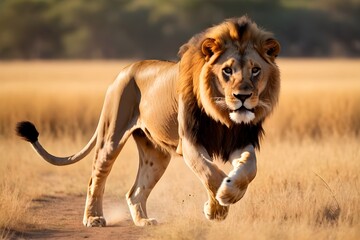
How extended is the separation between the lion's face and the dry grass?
2.29 ft

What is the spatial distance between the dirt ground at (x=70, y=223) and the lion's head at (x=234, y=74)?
42.8 inches

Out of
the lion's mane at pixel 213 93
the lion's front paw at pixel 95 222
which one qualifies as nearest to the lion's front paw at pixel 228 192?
the lion's mane at pixel 213 93

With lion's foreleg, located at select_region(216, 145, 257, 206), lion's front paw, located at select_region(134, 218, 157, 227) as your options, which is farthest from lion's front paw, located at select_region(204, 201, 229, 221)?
lion's front paw, located at select_region(134, 218, 157, 227)

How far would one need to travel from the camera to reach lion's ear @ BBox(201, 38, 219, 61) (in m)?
6.25

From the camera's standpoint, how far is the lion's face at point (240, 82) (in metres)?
5.98

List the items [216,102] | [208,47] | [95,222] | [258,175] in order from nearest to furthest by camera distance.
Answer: [216,102] → [208,47] → [95,222] → [258,175]

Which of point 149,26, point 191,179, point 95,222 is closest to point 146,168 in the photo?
point 95,222

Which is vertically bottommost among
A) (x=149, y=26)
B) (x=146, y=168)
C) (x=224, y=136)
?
(x=149, y=26)

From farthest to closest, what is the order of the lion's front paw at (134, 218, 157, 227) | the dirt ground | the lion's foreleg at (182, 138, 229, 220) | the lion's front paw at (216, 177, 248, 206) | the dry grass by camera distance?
the lion's front paw at (134, 218, 157, 227)
the dirt ground
the dry grass
the lion's foreleg at (182, 138, 229, 220)
the lion's front paw at (216, 177, 248, 206)

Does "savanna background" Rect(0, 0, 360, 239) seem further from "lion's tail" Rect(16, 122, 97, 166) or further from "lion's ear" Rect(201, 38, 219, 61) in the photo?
"lion's ear" Rect(201, 38, 219, 61)

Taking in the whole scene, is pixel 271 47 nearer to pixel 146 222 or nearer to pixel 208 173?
pixel 208 173

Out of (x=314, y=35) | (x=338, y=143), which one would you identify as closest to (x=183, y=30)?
(x=314, y=35)

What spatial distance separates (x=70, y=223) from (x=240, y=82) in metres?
2.26

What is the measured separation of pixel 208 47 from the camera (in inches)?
247
